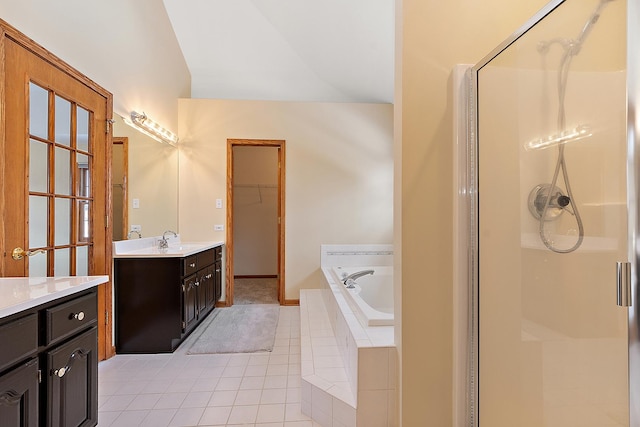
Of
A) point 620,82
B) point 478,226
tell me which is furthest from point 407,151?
point 620,82

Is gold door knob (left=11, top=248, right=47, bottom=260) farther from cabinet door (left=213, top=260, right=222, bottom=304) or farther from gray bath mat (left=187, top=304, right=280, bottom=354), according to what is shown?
cabinet door (left=213, top=260, right=222, bottom=304)

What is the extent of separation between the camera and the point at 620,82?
83cm

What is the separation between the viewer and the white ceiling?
119 inches

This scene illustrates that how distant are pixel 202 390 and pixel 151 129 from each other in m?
2.38

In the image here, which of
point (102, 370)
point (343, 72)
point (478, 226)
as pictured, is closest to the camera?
point (478, 226)

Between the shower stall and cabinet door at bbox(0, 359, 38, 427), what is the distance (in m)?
1.64

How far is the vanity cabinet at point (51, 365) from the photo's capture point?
0.91m

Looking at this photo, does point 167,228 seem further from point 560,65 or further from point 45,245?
point 560,65

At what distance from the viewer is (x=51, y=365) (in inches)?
41.6

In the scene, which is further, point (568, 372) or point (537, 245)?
point (537, 245)

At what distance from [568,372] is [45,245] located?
255cm

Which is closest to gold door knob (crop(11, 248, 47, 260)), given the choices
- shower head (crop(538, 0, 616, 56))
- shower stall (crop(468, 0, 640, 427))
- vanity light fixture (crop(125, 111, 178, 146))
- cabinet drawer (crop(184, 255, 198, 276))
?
cabinet drawer (crop(184, 255, 198, 276))

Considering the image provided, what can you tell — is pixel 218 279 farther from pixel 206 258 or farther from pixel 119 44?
pixel 119 44

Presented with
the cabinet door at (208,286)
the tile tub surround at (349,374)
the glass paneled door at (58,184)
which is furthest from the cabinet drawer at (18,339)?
the cabinet door at (208,286)
